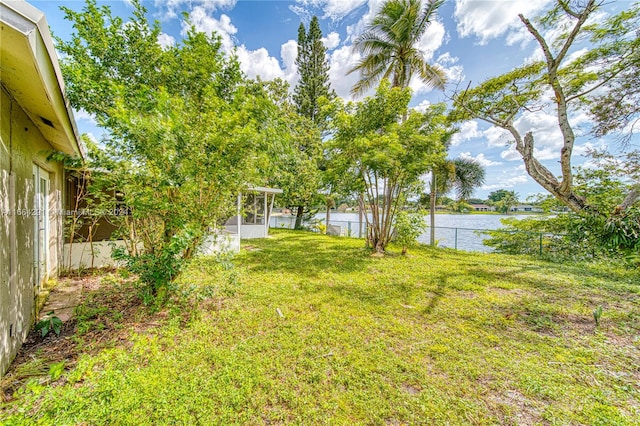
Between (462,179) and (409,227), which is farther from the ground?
(462,179)

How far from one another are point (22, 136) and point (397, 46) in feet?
35.6

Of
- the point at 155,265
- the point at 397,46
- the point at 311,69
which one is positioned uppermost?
the point at 311,69

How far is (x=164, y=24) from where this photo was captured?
271 inches

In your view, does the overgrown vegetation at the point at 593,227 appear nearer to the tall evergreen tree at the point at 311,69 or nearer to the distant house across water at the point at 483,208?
the tall evergreen tree at the point at 311,69

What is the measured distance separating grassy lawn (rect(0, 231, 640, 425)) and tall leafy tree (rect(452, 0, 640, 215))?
216cm

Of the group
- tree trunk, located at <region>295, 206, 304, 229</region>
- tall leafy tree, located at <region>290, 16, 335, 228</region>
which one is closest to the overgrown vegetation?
tree trunk, located at <region>295, 206, 304, 229</region>

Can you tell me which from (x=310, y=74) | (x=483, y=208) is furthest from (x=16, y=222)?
(x=483, y=208)

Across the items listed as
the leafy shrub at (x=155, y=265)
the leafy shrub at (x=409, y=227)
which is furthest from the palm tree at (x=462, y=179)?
the leafy shrub at (x=155, y=265)

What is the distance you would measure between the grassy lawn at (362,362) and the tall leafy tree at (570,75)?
2.16 m

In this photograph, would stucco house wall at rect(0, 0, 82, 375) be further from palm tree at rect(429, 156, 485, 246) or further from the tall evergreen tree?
the tall evergreen tree

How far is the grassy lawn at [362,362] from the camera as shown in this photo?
1851 mm

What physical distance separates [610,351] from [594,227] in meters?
1.76

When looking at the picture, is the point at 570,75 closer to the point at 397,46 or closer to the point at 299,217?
the point at 397,46

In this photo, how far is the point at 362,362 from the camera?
8.08 ft
